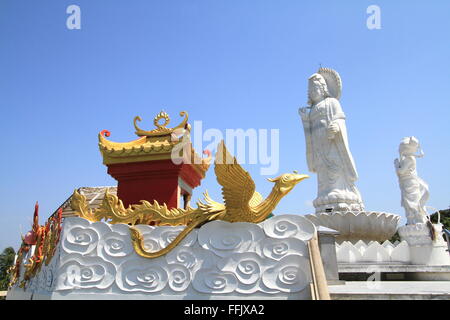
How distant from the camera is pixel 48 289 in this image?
4602 mm

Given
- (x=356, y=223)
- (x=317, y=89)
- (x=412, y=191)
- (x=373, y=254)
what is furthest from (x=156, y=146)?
(x=412, y=191)

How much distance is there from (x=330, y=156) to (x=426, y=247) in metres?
3.92

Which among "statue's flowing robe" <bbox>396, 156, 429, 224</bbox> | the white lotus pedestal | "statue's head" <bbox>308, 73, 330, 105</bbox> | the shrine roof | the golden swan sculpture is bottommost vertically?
the white lotus pedestal

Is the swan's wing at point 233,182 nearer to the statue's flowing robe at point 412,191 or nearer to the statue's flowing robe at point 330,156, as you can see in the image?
the statue's flowing robe at point 330,156

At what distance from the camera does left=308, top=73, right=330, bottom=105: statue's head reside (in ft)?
38.8

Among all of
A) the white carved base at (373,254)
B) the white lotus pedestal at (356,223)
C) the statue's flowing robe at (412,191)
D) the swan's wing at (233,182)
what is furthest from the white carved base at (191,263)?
the statue's flowing robe at (412,191)

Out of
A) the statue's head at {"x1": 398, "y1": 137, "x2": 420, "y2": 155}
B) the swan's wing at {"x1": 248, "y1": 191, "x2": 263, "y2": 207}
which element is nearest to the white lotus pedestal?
the statue's head at {"x1": 398, "y1": 137, "x2": 420, "y2": 155}

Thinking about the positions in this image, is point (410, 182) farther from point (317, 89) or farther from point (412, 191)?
point (317, 89)

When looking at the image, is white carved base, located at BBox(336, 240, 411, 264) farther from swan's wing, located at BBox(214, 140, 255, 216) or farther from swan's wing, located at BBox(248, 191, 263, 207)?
swan's wing, located at BBox(214, 140, 255, 216)

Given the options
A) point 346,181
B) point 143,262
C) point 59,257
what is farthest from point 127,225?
point 346,181

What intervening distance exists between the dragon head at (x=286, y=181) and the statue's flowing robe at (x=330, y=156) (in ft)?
21.0

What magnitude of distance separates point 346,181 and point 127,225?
8.13m

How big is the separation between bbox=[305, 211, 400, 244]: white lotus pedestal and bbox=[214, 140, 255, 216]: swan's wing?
17.9ft
